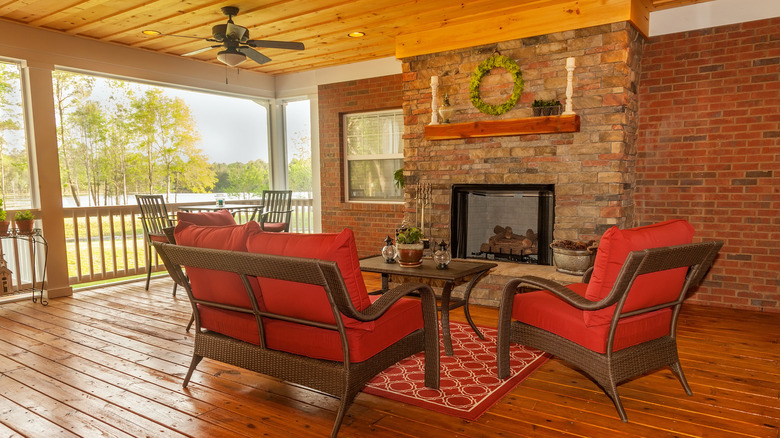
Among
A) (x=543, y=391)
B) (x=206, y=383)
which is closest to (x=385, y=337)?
(x=543, y=391)

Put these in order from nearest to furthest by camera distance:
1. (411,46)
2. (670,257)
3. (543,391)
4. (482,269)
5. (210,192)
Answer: (670,257)
(543,391)
(482,269)
(411,46)
(210,192)

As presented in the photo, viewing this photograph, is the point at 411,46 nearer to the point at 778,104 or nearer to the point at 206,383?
the point at 778,104

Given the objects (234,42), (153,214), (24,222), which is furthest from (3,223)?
(234,42)

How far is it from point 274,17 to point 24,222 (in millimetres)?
3048

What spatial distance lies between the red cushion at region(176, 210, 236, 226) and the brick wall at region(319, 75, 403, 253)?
2289 mm

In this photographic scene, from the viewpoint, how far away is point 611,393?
2.43 m

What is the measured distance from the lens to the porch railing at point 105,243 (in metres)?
5.66

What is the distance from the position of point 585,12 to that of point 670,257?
111 inches

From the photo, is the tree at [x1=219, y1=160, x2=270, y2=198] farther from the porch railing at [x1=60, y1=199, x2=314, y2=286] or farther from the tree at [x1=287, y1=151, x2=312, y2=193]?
the porch railing at [x1=60, y1=199, x2=314, y2=286]

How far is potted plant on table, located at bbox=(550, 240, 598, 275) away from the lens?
414 centimetres

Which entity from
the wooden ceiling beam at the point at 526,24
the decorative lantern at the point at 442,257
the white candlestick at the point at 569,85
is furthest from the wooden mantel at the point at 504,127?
the decorative lantern at the point at 442,257

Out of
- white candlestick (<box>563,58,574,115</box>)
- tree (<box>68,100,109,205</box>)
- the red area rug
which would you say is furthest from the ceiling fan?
the red area rug

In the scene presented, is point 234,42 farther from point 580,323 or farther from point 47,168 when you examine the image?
point 580,323

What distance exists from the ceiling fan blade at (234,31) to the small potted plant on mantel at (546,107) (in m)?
2.73
